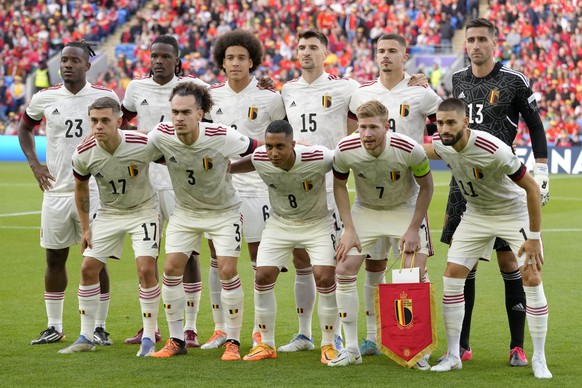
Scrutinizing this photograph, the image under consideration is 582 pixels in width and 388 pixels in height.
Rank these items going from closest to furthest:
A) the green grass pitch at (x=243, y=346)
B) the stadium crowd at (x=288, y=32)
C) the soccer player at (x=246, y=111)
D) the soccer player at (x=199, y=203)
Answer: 1. the green grass pitch at (x=243, y=346)
2. the soccer player at (x=199, y=203)
3. the soccer player at (x=246, y=111)
4. the stadium crowd at (x=288, y=32)

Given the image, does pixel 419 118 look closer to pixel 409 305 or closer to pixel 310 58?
pixel 310 58

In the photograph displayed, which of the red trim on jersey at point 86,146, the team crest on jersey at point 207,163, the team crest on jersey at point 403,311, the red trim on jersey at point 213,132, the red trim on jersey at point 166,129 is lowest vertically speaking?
the team crest on jersey at point 403,311

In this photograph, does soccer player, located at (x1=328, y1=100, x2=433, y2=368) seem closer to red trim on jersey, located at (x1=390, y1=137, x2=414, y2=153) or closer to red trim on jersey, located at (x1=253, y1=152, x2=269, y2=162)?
red trim on jersey, located at (x1=390, y1=137, x2=414, y2=153)

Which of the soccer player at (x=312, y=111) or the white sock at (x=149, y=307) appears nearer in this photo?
the white sock at (x=149, y=307)

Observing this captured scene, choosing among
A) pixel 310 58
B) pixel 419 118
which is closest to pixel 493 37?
pixel 419 118

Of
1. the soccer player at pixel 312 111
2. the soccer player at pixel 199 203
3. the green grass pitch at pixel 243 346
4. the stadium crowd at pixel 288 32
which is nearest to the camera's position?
the green grass pitch at pixel 243 346

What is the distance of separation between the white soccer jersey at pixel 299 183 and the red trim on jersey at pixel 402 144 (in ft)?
1.78

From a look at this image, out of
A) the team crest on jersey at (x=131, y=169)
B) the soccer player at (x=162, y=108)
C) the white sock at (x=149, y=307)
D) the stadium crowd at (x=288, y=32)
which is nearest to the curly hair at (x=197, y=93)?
the soccer player at (x=162, y=108)

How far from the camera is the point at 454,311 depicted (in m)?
7.53

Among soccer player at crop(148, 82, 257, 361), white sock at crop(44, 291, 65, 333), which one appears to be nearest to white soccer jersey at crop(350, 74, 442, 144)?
soccer player at crop(148, 82, 257, 361)

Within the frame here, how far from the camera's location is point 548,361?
7727mm

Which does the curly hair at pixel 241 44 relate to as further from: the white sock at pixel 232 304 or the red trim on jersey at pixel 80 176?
the white sock at pixel 232 304

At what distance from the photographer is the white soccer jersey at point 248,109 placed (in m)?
8.68

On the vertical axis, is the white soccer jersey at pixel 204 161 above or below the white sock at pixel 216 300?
above
